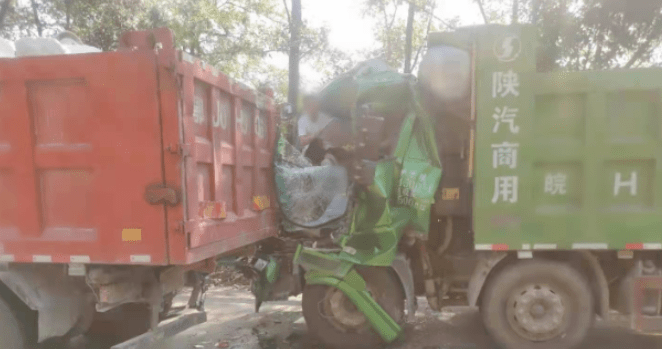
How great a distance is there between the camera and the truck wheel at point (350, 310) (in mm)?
4082

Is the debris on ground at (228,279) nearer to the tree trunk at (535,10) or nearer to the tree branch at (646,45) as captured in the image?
the tree trunk at (535,10)

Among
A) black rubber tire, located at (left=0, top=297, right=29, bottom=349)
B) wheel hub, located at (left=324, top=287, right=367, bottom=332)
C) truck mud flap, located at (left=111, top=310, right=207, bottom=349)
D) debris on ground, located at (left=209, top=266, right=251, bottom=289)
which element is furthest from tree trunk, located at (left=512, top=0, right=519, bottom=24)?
black rubber tire, located at (left=0, top=297, right=29, bottom=349)

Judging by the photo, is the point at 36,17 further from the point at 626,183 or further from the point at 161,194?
the point at 626,183

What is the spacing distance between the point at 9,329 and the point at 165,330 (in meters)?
1.14

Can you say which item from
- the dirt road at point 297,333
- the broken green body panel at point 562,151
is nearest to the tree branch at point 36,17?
the dirt road at point 297,333

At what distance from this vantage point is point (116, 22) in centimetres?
1123

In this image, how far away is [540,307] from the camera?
390cm

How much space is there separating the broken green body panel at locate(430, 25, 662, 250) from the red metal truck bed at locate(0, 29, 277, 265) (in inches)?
93.0

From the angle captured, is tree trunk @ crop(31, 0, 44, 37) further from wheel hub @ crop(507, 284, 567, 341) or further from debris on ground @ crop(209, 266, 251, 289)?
wheel hub @ crop(507, 284, 567, 341)

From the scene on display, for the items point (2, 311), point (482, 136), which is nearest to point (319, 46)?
point (482, 136)

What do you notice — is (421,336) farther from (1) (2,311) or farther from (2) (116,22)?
(2) (116,22)

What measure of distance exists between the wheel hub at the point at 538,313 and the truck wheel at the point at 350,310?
100cm

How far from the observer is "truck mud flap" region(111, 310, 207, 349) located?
10.9 feet

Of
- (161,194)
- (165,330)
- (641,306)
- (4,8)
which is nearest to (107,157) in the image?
(161,194)
